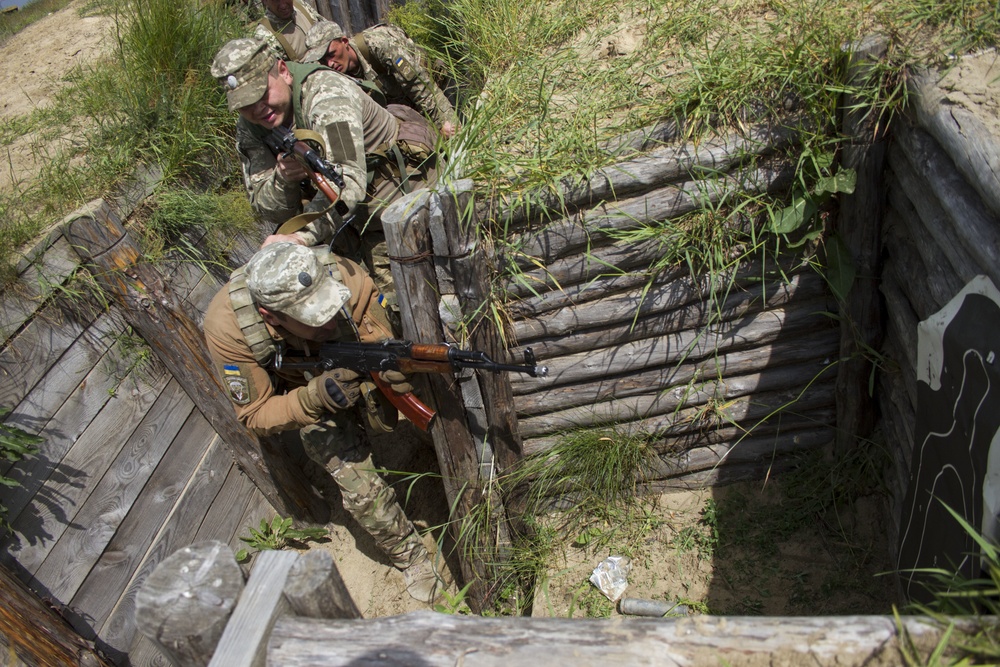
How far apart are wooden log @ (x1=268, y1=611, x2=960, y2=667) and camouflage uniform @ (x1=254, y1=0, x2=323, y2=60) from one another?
459cm

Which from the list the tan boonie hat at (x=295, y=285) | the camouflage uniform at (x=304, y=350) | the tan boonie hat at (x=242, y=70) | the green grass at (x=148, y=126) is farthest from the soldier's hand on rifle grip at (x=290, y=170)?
the tan boonie hat at (x=295, y=285)

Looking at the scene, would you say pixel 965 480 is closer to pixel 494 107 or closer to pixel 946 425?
pixel 946 425

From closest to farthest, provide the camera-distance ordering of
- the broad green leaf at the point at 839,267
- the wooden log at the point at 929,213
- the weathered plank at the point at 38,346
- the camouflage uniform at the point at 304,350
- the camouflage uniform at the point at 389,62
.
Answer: the wooden log at the point at 929,213, the broad green leaf at the point at 839,267, the camouflage uniform at the point at 304,350, the weathered plank at the point at 38,346, the camouflage uniform at the point at 389,62

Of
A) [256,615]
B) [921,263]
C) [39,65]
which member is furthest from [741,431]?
[39,65]

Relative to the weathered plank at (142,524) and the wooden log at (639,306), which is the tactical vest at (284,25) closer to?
the weathered plank at (142,524)

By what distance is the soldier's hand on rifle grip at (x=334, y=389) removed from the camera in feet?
11.0

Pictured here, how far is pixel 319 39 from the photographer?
4.86 m

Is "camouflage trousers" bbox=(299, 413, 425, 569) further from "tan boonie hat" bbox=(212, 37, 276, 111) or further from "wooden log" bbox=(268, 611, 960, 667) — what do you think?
"wooden log" bbox=(268, 611, 960, 667)

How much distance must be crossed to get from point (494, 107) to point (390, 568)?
304 cm

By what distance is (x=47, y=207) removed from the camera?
3.90m

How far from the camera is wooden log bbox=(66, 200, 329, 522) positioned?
3.59 meters

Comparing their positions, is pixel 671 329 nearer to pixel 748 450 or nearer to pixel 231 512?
pixel 748 450

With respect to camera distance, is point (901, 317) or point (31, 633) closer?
point (901, 317)

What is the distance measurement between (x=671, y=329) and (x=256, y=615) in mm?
2246
